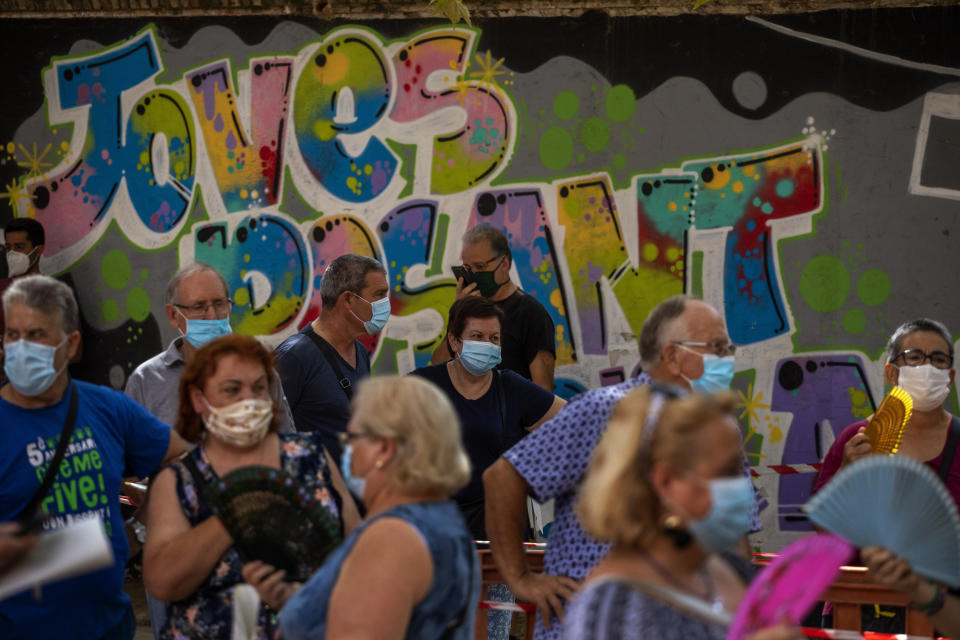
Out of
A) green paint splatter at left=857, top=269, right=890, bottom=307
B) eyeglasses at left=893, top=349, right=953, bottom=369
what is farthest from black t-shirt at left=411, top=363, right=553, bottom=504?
green paint splatter at left=857, top=269, right=890, bottom=307

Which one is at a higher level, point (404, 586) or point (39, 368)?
point (39, 368)

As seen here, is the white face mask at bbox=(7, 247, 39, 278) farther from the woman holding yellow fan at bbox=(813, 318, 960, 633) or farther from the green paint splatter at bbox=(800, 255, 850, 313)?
the woman holding yellow fan at bbox=(813, 318, 960, 633)

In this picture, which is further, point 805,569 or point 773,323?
point 773,323

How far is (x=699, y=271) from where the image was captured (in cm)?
786

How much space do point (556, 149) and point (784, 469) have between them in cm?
273

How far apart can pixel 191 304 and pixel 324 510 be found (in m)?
2.14

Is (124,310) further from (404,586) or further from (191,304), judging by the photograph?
(404,586)

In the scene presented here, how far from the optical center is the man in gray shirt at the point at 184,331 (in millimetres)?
5320

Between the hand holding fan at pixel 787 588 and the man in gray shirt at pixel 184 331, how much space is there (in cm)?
302

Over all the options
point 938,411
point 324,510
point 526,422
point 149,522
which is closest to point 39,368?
point 149,522

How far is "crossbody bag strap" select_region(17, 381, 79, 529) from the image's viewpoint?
4.00 metres

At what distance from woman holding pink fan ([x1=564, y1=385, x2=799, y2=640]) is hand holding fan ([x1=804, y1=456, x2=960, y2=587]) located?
2.14ft

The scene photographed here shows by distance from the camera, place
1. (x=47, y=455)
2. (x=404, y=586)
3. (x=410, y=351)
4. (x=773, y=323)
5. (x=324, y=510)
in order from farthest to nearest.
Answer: (x=410, y=351)
(x=773, y=323)
(x=47, y=455)
(x=324, y=510)
(x=404, y=586)

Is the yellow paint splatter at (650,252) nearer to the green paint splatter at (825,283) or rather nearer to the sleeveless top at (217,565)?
the green paint splatter at (825,283)
